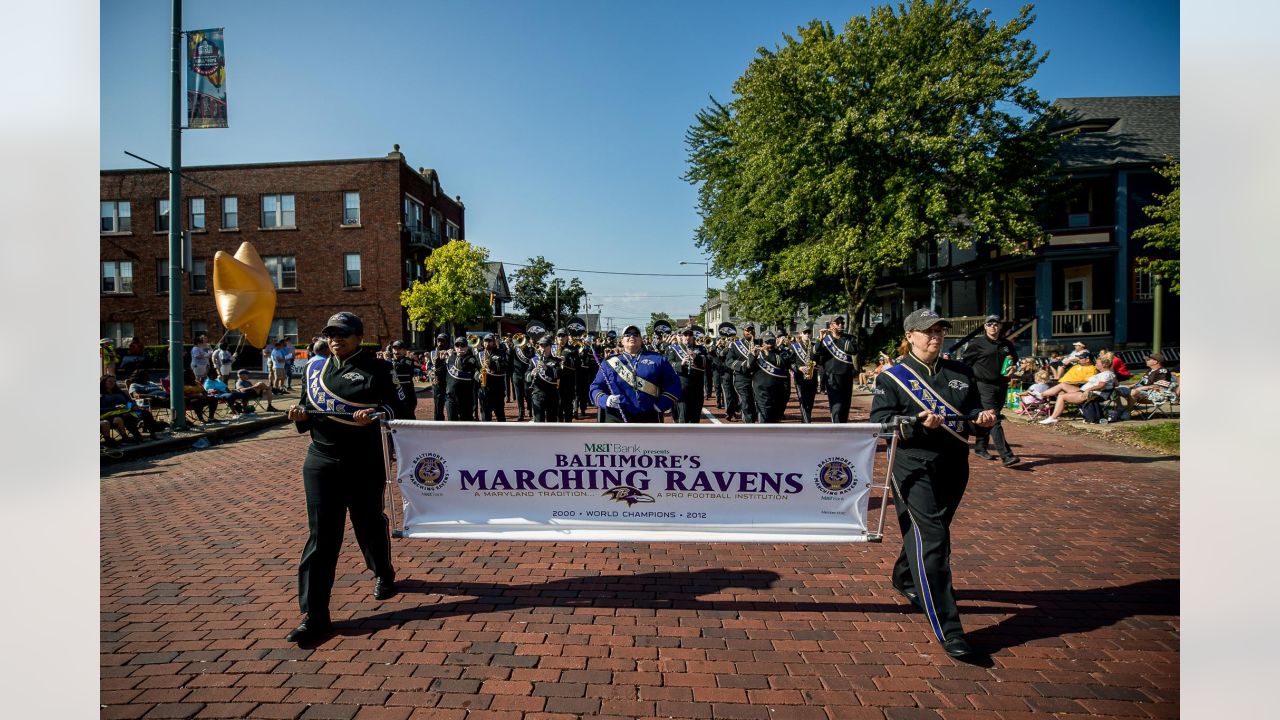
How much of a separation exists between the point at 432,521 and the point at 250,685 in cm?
138

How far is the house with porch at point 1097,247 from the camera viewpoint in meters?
25.0

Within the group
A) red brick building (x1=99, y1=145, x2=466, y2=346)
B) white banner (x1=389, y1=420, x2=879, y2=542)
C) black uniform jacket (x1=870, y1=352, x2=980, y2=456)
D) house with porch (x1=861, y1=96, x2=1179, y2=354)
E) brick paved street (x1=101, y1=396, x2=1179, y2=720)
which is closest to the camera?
brick paved street (x1=101, y1=396, x2=1179, y2=720)

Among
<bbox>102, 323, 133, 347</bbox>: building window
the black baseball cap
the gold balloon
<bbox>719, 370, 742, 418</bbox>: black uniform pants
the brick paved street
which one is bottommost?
the brick paved street

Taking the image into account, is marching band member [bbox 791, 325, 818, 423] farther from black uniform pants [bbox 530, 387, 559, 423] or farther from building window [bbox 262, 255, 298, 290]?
building window [bbox 262, 255, 298, 290]

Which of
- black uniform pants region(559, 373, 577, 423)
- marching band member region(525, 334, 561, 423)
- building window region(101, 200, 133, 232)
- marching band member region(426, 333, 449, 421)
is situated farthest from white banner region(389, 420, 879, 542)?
building window region(101, 200, 133, 232)

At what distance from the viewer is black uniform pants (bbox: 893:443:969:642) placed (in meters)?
3.72

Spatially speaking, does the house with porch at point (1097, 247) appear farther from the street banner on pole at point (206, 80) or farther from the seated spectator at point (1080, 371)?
the street banner on pole at point (206, 80)

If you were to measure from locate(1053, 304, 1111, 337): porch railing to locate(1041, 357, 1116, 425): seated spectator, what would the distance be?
48.9ft

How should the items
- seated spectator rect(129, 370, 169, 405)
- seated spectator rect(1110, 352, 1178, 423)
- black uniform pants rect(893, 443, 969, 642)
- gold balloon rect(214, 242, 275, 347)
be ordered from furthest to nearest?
seated spectator rect(1110, 352, 1178, 423) → seated spectator rect(129, 370, 169, 405) → gold balloon rect(214, 242, 275, 347) → black uniform pants rect(893, 443, 969, 642)

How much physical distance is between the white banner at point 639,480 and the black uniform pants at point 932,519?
11.0 inches

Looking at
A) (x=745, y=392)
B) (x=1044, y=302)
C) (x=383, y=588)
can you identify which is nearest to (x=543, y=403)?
(x=745, y=392)

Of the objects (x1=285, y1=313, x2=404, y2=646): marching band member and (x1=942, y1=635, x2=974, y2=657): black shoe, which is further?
(x1=285, y1=313, x2=404, y2=646): marching band member

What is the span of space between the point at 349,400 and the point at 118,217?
40884mm

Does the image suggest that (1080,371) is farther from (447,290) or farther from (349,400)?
(447,290)
